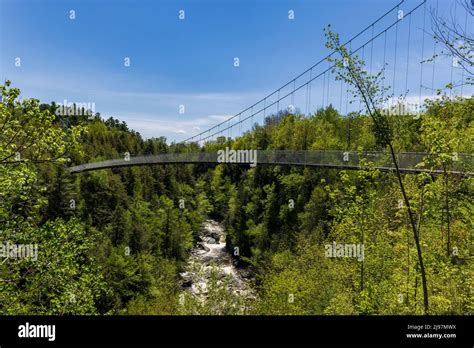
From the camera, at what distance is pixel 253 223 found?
39094 mm

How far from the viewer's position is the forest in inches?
232

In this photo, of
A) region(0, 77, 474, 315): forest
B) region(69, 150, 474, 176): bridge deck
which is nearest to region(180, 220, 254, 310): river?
region(0, 77, 474, 315): forest

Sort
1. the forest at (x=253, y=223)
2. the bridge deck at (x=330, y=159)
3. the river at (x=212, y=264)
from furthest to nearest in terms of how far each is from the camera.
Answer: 1. the river at (x=212, y=264)
2. the bridge deck at (x=330, y=159)
3. the forest at (x=253, y=223)

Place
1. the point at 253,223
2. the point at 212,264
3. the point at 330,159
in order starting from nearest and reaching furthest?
the point at 330,159 → the point at 212,264 → the point at 253,223

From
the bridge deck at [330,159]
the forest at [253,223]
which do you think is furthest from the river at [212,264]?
the bridge deck at [330,159]

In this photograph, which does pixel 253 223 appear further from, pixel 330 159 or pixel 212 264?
pixel 330 159

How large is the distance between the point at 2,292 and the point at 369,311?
6.54 meters

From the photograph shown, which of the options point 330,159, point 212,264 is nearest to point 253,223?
point 212,264

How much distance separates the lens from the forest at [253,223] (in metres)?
5.88

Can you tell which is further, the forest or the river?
the river

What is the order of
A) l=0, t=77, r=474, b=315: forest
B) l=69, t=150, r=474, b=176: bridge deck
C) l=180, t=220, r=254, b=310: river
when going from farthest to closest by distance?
l=180, t=220, r=254, b=310: river
l=69, t=150, r=474, b=176: bridge deck
l=0, t=77, r=474, b=315: forest

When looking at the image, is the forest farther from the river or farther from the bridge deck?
the river

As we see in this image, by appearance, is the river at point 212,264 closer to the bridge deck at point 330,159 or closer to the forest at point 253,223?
the forest at point 253,223
